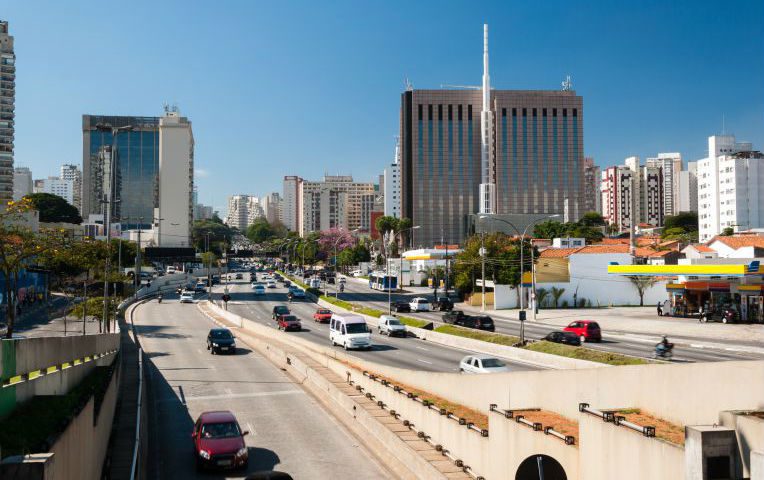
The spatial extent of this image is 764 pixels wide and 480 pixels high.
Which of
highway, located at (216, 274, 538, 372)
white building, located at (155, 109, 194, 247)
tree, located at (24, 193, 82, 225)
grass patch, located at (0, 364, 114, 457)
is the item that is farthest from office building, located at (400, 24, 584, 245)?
grass patch, located at (0, 364, 114, 457)

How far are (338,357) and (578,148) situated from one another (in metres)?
169

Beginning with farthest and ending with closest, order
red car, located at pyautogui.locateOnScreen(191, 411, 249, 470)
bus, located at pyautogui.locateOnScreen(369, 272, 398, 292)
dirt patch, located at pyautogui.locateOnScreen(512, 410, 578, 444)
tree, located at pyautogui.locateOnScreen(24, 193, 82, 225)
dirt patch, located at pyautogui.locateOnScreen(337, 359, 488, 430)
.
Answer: tree, located at pyautogui.locateOnScreen(24, 193, 82, 225) < bus, located at pyautogui.locateOnScreen(369, 272, 398, 292) < dirt patch, located at pyautogui.locateOnScreen(337, 359, 488, 430) < red car, located at pyautogui.locateOnScreen(191, 411, 249, 470) < dirt patch, located at pyautogui.locateOnScreen(512, 410, 578, 444)

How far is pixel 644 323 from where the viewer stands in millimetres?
52750

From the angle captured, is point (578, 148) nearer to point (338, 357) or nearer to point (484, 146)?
point (484, 146)

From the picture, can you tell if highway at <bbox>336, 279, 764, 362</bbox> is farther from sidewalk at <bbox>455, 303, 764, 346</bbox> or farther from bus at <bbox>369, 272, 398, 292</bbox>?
bus at <bbox>369, 272, 398, 292</bbox>

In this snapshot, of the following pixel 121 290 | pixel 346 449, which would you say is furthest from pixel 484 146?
pixel 346 449

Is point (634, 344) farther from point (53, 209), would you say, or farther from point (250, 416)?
point (53, 209)

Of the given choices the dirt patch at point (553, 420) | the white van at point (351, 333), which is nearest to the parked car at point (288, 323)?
the white van at point (351, 333)

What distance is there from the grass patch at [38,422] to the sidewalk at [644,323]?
40.1 metres

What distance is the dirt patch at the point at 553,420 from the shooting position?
48.3ft

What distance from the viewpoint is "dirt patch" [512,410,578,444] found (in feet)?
48.3

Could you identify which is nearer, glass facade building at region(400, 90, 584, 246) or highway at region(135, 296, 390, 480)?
highway at region(135, 296, 390, 480)

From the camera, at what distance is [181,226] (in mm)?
170125

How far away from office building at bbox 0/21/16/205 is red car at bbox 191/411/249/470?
140 m
